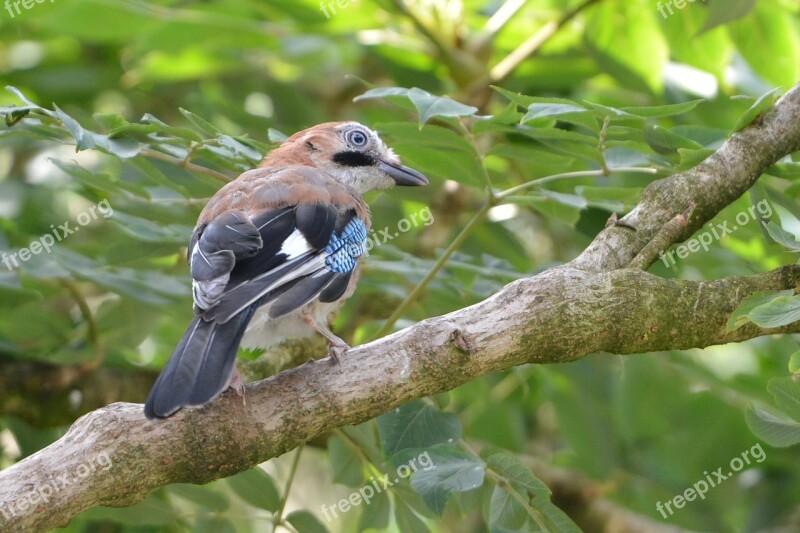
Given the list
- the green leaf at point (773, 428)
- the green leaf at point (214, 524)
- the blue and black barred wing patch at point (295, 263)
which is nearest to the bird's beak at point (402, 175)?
the blue and black barred wing patch at point (295, 263)

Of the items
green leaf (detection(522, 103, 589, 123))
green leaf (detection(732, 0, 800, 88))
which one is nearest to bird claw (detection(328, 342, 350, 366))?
green leaf (detection(522, 103, 589, 123))

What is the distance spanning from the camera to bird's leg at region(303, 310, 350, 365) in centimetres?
303

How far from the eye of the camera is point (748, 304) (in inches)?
116

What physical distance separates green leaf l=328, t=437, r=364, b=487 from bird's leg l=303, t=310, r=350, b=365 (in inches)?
22.3

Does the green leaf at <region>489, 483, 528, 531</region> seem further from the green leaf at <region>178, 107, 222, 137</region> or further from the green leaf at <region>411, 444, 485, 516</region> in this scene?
the green leaf at <region>178, 107, 222, 137</region>

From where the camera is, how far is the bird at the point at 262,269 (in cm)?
278

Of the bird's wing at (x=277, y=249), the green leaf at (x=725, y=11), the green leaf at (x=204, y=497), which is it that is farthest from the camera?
the green leaf at (x=725, y=11)

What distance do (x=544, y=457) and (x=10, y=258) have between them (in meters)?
4.01

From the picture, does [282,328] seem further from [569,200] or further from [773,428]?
[773,428]

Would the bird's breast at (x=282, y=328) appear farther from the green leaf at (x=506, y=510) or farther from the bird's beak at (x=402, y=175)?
the bird's beak at (x=402, y=175)

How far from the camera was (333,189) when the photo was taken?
4.00 meters

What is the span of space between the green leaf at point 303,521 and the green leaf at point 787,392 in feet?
5.52

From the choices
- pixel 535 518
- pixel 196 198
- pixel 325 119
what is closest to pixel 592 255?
pixel 535 518

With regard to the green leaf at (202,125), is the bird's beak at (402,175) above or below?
below
